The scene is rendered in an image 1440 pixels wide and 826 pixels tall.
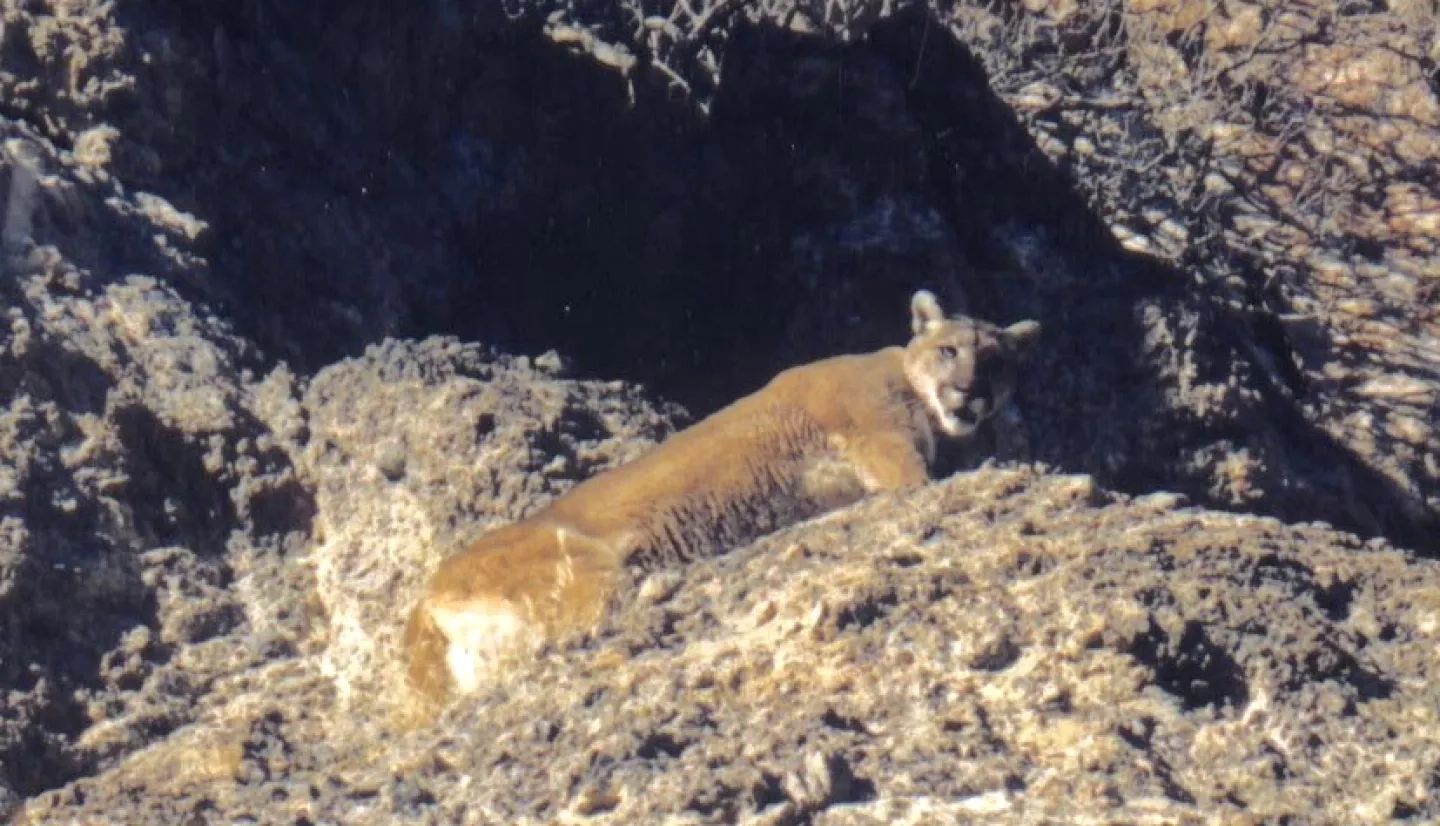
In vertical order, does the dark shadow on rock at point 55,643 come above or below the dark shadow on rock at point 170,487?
below

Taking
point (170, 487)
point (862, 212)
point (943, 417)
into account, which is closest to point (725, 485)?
point (943, 417)

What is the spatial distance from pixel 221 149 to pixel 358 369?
117 centimetres

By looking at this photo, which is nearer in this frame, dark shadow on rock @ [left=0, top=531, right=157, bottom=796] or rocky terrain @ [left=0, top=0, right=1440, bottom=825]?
rocky terrain @ [left=0, top=0, right=1440, bottom=825]

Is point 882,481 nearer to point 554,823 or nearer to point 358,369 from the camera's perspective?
point 358,369

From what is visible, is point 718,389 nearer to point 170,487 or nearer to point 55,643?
point 170,487

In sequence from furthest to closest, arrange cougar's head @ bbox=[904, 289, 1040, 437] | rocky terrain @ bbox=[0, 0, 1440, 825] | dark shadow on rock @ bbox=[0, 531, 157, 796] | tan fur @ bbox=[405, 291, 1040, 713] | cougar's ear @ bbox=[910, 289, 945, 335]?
cougar's ear @ bbox=[910, 289, 945, 335]
cougar's head @ bbox=[904, 289, 1040, 437]
tan fur @ bbox=[405, 291, 1040, 713]
dark shadow on rock @ bbox=[0, 531, 157, 796]
rocky terrain @ bbox=[0, 0, 1440, 825]

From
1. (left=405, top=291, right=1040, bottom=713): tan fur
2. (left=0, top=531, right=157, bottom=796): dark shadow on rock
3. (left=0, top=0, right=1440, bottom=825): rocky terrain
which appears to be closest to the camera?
(left=0, top=0, right=1440, bottom=825): rocky terrain

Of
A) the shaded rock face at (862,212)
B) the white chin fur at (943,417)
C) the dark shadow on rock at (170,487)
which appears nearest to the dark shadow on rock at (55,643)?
the dark shadow on rock at (170,487)

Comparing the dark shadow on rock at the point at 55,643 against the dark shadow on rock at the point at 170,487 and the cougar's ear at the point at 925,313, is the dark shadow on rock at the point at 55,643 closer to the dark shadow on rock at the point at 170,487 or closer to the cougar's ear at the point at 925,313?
the dark shadow on rock at the point at 170,487

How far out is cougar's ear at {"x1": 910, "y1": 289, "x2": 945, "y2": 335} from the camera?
6496 millimetres

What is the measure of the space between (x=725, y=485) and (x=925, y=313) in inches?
55.6

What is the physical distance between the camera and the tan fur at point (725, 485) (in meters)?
4.94

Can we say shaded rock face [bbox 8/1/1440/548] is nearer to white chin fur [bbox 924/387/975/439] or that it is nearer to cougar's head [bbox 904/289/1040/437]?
cougar's head [bbox 904/289/1040/437]

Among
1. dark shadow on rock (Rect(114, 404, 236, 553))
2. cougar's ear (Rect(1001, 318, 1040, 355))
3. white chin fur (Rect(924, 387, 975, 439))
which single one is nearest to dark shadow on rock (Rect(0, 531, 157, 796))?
dark shadow on rock (Rect(114, 404, 236, 553))
